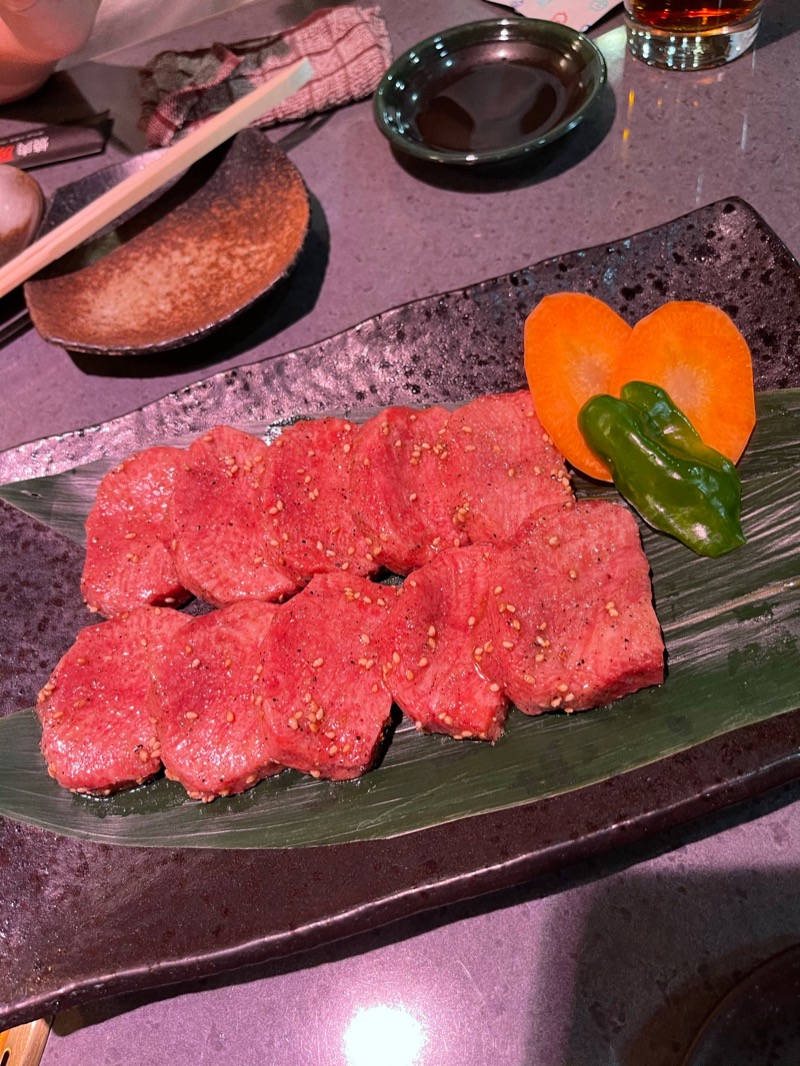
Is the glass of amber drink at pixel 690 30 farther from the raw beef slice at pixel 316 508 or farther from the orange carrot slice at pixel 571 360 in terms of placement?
the raw beef slice at pixel 316 508

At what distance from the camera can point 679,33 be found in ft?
14.6

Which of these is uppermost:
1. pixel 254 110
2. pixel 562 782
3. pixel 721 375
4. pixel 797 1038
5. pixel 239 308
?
pixel 254 110

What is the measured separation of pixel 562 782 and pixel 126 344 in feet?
9.02

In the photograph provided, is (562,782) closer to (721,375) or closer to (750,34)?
(721,375)

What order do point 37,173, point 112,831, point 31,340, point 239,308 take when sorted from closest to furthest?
point 112,831, point 239,308, point 31,340, point 37,173

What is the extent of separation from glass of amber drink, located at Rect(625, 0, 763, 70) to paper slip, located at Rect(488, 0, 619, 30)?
0.23 meters

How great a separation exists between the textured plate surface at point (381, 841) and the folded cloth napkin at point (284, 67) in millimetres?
2351

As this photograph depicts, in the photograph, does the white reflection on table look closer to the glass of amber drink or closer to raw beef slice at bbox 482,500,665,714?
raw beef slice at bbox 482,500,665,714

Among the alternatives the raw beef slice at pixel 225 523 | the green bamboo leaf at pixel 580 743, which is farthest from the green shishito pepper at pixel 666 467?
the raw beef slice at pixel 225 523

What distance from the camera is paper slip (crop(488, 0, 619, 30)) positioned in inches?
185

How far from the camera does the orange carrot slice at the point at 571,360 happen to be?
278 cm

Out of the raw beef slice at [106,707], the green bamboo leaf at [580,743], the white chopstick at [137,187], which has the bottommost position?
the green bamboo leaf at [580,743]

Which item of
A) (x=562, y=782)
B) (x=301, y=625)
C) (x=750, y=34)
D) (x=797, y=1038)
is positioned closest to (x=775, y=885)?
(x=797, y=1038)

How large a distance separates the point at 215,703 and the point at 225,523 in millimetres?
681
